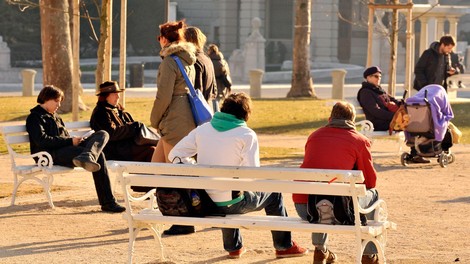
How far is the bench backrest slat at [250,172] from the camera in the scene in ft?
28.3

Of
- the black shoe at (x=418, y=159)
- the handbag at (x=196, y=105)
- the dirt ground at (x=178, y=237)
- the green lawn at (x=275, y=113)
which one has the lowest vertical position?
the green lawn at (x=275, y=113)

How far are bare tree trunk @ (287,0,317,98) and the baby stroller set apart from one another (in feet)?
55.2

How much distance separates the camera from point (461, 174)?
1617cm

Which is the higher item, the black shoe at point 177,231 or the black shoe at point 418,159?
the black shoe at point 177,231

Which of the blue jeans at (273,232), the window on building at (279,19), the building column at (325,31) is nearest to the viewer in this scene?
the blue jeans at (273,232)

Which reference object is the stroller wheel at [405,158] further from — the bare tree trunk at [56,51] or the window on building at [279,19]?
the window on building at [279,19]

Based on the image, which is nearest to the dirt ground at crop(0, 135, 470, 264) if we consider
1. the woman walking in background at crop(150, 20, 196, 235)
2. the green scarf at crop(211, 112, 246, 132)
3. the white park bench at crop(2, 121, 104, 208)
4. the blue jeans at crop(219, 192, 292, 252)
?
the blue jeans at crop(219, 192, 292, 252)

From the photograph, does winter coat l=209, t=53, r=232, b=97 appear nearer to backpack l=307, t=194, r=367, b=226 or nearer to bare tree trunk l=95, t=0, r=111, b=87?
bare tree trunk l=95, t=0, r=111, b=87

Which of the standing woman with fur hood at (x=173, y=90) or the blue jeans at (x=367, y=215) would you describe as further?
the standing woman with fur hood at (x=173, y=90)

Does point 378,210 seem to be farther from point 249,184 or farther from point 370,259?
point 249,184

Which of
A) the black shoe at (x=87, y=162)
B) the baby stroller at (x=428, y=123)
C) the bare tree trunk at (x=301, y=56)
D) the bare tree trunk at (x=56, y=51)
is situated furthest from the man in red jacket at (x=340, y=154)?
the bare tree trunk at (x=301, y=56)

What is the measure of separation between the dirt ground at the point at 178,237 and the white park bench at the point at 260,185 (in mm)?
612

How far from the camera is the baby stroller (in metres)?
16.5

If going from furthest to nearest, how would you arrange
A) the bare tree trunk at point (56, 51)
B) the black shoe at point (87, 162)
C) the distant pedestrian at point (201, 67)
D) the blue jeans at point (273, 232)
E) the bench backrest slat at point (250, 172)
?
the bare tree trunk at point (56, 51)
the black shoe at point (87, 162)
the distant pedestrian at point (201, 67)
the blue jeans at point (273, 232)
the bench backrest slat at point (250, 172)
